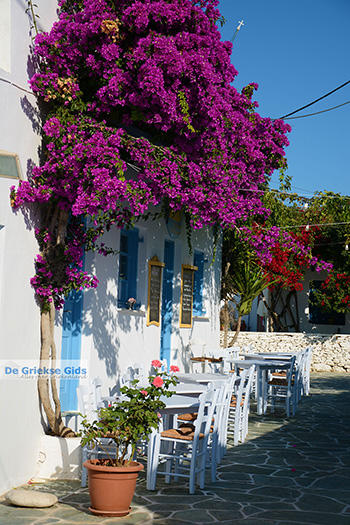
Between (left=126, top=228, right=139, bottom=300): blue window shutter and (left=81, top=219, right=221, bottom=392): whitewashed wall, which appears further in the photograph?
(left=126, top=228, right=139, bottom=300): blue window shutter

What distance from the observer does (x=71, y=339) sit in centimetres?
816

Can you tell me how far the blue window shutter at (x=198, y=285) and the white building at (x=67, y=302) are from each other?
0.91 ft

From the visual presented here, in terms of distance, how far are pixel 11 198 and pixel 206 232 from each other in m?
7.29

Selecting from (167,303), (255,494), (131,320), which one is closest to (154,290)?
(131,320)

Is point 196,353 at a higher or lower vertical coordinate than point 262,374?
higher

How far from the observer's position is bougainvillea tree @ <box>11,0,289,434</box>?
689 cm

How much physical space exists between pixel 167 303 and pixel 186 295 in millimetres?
710

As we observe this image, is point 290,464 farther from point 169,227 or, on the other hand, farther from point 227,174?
point 169,227

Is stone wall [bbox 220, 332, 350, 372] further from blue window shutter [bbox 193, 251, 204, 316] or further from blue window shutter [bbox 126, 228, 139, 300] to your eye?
blue window shutter [bbox 126, 228, 139, 300]

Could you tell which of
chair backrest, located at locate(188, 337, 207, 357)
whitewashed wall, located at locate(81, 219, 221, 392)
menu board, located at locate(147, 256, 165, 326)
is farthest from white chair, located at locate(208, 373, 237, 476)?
chair backrest, located at locate(188, 337, 207, 357)

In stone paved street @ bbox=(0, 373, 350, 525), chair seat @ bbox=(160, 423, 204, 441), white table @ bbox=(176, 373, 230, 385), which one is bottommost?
stone paved street @ bbox=(0, 373, 350, 525)

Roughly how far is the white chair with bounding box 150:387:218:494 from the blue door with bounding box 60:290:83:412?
166cm

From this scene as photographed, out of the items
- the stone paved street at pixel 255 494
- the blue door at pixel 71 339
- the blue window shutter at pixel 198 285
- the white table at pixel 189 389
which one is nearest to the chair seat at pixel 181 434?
the stone paved street at pixel 255 494

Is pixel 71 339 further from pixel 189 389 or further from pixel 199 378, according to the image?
pixel 199 378
